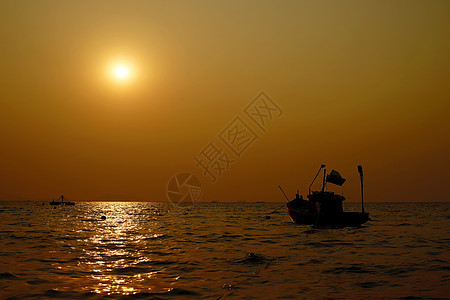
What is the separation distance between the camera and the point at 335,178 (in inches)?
2286

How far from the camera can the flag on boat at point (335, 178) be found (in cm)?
5780

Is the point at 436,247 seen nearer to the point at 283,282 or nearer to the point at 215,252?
the point at 215,252

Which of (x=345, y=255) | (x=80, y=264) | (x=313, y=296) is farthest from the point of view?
(x=345, y=255)

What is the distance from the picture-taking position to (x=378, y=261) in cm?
2503

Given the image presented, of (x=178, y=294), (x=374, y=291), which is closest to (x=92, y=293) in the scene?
(x=178, y=294)

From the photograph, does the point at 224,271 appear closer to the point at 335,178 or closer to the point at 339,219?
the point at 339,219

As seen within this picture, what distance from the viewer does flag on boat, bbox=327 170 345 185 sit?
5780cm

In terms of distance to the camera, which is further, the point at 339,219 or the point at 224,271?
the point at 339,219

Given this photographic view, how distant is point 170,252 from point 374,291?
1673 centimetres

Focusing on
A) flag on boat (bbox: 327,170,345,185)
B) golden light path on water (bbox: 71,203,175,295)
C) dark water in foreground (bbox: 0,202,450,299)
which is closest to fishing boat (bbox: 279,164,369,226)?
flag on boat (bbox: 327,170,345,185)

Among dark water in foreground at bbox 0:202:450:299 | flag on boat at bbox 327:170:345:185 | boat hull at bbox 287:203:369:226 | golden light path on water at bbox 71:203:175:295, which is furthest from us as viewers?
flag on boat at bbox 327:170:345:185

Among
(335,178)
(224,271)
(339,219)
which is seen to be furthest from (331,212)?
(224,271)

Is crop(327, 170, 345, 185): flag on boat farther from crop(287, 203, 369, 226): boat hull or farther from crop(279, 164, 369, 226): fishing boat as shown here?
crop(287, 203, 369, 226): boat hull

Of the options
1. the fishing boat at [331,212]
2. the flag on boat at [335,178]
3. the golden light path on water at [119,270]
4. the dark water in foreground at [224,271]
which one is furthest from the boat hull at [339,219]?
the golden light path on water at [119,270]
